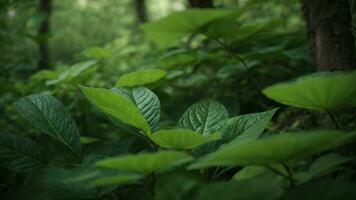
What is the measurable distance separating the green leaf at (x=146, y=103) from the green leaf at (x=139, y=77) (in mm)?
80

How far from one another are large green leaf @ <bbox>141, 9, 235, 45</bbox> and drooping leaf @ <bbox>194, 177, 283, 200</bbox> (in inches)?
31.5

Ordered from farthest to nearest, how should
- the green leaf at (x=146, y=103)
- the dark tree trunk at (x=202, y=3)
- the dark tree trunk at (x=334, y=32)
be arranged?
the dark tree trunk at (x=202, y=3) < the dark tree trunk at (x=334, y=32) < the green leaf at (x=146, y=103)

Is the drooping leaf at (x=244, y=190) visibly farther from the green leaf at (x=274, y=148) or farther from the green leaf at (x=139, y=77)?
the green leaf at (x=139, y=77)

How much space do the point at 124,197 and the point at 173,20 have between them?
0.72 m

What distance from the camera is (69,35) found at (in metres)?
5.89

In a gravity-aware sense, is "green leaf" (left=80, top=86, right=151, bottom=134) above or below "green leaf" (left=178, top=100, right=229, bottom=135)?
above

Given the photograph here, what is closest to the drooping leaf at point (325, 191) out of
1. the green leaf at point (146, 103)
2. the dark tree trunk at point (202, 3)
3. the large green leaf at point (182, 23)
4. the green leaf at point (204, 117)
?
the green leaf at point (204, 117)

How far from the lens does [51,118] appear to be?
1195 mm

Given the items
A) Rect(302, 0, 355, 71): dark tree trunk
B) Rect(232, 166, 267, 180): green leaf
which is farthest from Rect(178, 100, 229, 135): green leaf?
Rect(302, 0, 355, 71): dark tree trunk

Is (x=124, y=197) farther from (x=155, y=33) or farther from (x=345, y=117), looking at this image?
(x=345, y=117)

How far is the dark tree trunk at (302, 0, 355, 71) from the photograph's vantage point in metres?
1.52

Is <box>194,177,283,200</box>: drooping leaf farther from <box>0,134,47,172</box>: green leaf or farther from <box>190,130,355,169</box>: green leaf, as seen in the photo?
<box>0,134,47,172</box>: green leaf

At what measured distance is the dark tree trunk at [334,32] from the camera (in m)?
1.52

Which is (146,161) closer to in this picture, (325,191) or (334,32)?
(325,191)
